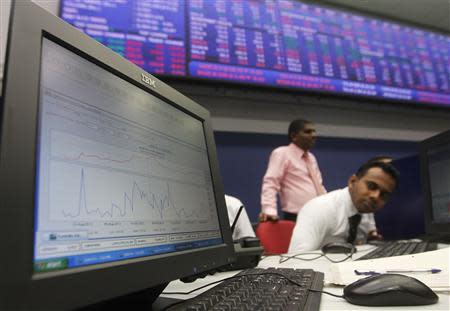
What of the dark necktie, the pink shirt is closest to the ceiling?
the pink shirt

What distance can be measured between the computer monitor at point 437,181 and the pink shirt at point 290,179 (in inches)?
40.1

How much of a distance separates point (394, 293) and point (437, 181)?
773 mm

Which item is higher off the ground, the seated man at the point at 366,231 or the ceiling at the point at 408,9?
the ceiling at the point at 408,9

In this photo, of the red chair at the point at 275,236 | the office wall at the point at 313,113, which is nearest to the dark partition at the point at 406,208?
the office wall at the point at 313,113

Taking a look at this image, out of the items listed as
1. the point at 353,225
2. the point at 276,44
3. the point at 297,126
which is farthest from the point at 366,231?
the point at 276,44

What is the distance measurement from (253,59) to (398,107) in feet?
4.06

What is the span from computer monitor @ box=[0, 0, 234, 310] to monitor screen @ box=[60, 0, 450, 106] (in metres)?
1.58

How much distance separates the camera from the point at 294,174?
84.6 inches

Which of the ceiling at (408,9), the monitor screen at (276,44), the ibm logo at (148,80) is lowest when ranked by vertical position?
the ibm logo at (148,80)

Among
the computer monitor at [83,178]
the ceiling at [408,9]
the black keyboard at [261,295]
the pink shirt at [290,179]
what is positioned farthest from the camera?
the ceiling at [408,9]

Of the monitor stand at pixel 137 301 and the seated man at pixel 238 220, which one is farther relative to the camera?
the seated man at pixel 238 220

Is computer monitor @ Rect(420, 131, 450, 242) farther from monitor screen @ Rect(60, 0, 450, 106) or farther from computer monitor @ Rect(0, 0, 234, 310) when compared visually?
monitor screen @ Rect(60, 0, 450, 106)

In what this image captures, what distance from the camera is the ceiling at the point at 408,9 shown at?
8.99 feet

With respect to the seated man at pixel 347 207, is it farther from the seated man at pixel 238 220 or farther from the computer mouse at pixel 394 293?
the computer mouse at pixel 394 293
